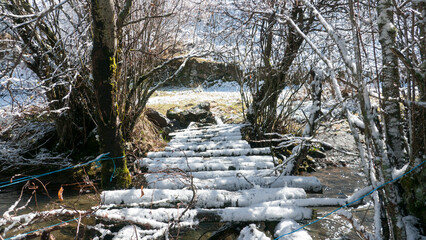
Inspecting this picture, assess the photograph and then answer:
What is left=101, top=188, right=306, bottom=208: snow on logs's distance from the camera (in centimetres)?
240

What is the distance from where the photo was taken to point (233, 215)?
2.16 metres

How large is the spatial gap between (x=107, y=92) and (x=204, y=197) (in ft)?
5.56

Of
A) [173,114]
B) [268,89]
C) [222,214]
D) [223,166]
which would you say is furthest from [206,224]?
[173,114]

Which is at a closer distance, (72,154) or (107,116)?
(107,116)

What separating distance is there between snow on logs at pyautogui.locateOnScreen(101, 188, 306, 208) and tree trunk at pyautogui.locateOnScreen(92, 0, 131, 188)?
0.64 meters

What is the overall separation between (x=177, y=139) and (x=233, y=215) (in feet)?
11.1

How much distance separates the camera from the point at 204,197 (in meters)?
2.43

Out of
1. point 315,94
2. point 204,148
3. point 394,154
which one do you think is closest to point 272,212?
point 394,154

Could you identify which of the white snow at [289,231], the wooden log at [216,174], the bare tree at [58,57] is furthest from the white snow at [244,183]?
the bare tree at [58,57]

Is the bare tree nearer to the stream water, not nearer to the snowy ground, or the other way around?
the snowy ground

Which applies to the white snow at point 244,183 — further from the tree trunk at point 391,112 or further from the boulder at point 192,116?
the boulder at point 192,116

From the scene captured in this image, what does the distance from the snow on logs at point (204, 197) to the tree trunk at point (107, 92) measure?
638 millimetres

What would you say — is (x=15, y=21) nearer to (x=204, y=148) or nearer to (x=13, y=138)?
(x=13, y=138)

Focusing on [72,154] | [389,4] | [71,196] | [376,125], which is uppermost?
[389,4]
